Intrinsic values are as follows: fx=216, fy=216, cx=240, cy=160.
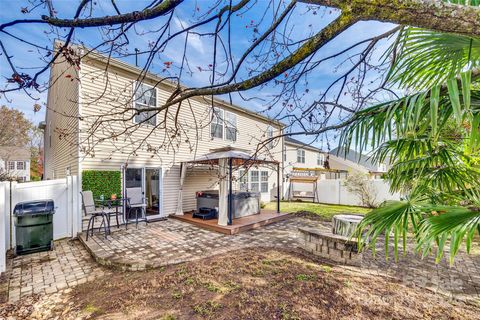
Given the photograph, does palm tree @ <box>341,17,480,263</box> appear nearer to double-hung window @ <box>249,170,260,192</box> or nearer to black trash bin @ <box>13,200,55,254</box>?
black trash bin @ <box>13,200,55,254</box>

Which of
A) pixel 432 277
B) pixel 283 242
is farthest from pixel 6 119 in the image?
pixel 432 277

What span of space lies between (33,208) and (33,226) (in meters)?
0.43

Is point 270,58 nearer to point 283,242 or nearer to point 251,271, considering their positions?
point 251,271

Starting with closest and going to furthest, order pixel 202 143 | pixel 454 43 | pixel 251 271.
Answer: pixel 454 43, pixel 251 271, pixel 202 143

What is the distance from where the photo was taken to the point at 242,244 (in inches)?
236

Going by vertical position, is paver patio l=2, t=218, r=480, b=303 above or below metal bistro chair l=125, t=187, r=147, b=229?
below

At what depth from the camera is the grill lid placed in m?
5.04

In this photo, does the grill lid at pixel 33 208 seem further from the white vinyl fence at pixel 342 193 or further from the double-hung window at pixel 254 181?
the white vinyl fence at pixel 342 193

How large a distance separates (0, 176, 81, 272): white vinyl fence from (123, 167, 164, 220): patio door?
1.62m

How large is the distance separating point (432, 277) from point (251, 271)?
3.48 meters

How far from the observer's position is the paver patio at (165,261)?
12.8 feet

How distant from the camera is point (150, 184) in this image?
9.91m

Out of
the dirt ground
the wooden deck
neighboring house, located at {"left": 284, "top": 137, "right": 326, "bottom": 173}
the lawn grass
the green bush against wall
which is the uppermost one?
neighboring house, located at {"left": 284, "top": 137, "right": 326, "bottom": 173}

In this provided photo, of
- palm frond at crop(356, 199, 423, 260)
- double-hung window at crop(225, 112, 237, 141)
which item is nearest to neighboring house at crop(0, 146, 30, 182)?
double-hung window at crop(225, 112, 237, 141)
